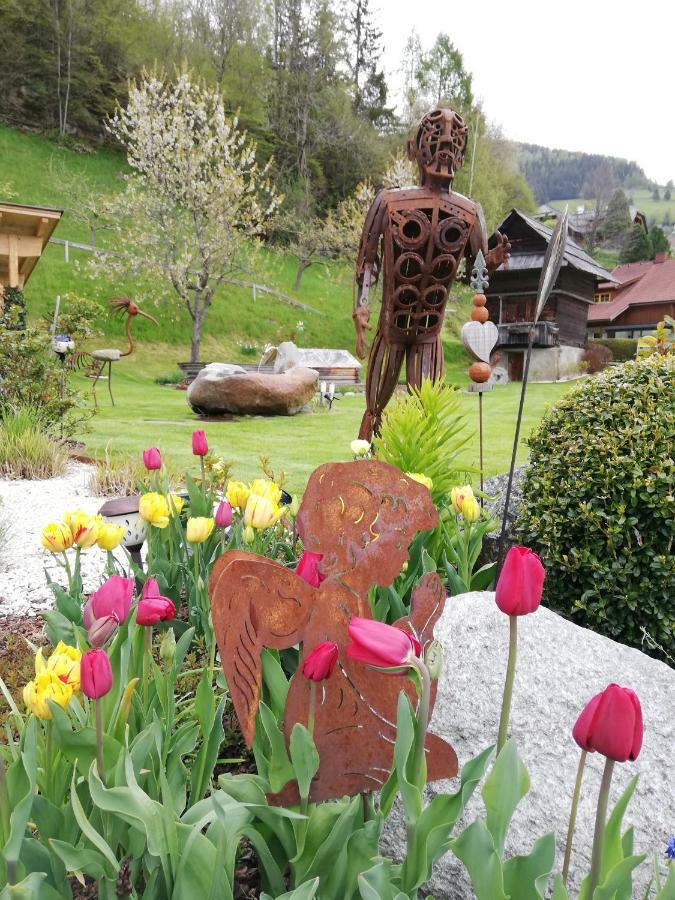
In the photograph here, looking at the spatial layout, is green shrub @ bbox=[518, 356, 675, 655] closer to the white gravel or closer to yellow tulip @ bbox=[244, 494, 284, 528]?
yellow tulip @ bbox=[244, 494, 284, 528]

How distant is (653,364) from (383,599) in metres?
1.92

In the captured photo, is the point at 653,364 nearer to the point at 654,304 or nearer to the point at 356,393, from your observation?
the point at 356,393

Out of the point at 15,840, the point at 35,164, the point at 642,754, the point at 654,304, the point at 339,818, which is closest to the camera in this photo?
the point at 15,840

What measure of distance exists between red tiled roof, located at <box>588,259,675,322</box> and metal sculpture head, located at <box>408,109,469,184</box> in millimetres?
32794

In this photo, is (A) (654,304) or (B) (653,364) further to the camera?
(A) (654,304)

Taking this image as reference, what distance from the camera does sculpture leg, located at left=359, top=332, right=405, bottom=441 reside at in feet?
15.9

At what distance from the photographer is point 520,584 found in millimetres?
1042

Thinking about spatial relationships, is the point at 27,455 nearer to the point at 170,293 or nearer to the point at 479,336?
the point at 479,336

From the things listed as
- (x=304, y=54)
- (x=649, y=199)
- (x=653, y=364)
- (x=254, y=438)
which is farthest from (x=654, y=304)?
(x=649, y=199)

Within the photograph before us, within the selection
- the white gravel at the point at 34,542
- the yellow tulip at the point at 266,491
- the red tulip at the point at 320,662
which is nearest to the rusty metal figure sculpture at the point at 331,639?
the red tulip at the point at 320,662

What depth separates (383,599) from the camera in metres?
2.05

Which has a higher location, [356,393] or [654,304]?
[654,304]

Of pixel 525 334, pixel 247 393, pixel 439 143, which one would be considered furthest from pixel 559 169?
pixel 439 143

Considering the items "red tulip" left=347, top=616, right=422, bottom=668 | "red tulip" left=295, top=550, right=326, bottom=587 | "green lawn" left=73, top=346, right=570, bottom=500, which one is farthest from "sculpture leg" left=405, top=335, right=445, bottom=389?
"red tulip" left=347, top=616, right=422, bottom=668
